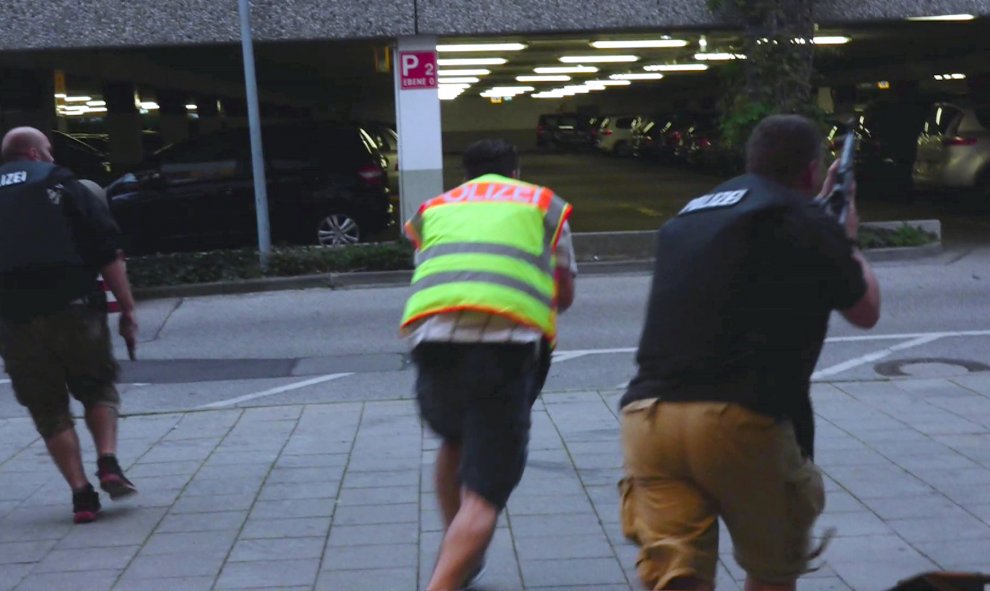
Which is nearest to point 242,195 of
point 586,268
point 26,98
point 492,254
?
point 586,268

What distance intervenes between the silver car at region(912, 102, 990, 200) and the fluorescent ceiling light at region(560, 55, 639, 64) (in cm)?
713

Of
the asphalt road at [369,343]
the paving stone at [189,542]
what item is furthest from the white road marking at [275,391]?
the paving stone at [189,542]

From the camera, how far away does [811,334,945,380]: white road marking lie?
967 cm

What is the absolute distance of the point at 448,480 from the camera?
15.9ft

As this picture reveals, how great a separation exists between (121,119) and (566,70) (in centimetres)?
1121

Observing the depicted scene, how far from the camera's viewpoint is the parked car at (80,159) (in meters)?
23.3

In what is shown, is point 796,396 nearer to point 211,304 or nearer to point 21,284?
point 21,284

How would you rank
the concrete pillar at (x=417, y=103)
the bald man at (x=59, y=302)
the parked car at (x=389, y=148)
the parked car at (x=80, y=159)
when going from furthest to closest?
the parked car at (x=80, y=159) < the parked car at (x=389, y=148) < the concrete pillar at (x=417, y=103) < the bald man at (x=59, y=302)

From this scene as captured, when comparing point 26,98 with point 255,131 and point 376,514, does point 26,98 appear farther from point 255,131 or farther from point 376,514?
point 376,514

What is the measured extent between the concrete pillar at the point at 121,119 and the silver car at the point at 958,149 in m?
16.1

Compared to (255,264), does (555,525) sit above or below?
above

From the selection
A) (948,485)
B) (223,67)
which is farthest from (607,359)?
(223,67)

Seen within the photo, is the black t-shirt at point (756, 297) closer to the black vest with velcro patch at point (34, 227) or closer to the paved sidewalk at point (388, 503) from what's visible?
the paved sidewalk at point (388, 503)

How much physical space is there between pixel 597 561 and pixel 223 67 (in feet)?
74.5
